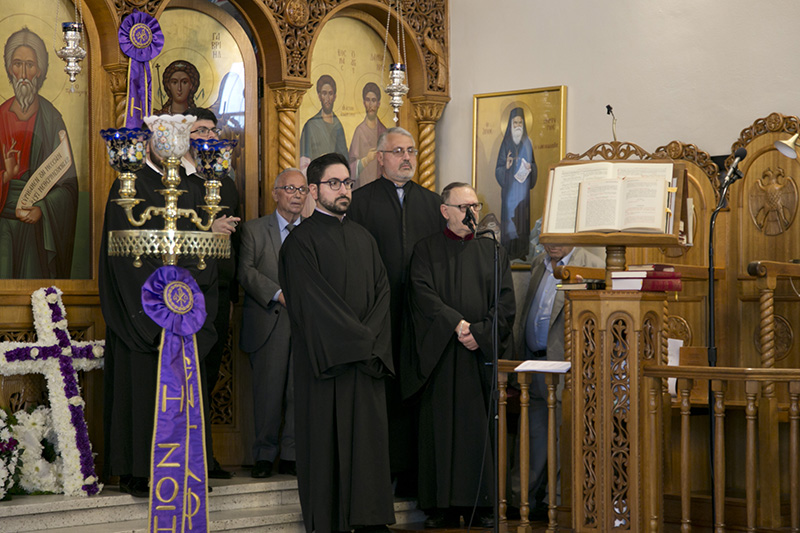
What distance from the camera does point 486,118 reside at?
890 cm

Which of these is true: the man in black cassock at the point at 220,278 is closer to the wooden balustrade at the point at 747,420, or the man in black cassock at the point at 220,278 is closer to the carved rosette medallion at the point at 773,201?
the wooden balustrade at the point at 747,420

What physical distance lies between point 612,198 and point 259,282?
2.77m

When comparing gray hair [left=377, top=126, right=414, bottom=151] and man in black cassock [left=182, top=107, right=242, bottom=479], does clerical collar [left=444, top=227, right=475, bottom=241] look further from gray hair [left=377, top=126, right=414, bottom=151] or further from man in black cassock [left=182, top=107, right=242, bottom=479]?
man in black cassock [left=182, top=107, right=242, bottom=479]

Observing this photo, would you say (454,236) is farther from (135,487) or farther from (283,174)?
(135,487)

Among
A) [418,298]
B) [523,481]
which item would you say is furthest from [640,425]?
[418,298]

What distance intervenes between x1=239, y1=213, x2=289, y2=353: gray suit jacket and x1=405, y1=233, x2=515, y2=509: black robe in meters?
0.98

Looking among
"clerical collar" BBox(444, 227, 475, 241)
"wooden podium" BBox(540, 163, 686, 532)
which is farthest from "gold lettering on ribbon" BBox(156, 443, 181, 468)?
"clerical collar" BBox(444, 227, 475, 241)

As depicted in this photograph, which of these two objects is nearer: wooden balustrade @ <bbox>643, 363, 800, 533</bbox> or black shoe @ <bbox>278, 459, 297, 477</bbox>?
wooden balustrade @ <bbox>643, 363, 800, 533</bbox>

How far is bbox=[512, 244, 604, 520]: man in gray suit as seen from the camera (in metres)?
7.20

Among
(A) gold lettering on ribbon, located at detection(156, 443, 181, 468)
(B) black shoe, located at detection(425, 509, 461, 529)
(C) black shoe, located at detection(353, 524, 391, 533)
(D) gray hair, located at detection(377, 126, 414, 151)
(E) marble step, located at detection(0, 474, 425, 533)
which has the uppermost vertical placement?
(D) gray hair, located at detection(377, 126, 414, 151)

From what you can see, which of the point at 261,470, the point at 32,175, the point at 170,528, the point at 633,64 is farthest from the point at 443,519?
the point at 633,64

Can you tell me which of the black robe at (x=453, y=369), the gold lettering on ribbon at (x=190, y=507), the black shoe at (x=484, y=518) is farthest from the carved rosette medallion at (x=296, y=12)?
the gold lettering on ribbon at (x=190, y=507)

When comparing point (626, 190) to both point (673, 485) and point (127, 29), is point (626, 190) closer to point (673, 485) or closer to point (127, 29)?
point (673, 485)

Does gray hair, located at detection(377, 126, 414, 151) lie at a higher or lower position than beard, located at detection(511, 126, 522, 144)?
lower
